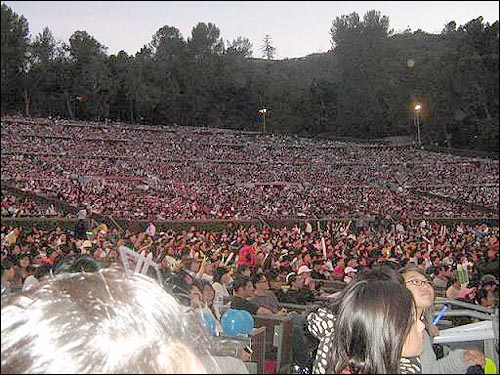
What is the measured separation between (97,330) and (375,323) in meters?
1.06

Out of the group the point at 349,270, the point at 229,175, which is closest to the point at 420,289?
the point at 349,270

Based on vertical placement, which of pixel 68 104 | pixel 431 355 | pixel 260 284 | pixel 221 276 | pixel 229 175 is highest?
pixel 68 104

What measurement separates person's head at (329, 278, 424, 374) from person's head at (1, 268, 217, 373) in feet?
3.09

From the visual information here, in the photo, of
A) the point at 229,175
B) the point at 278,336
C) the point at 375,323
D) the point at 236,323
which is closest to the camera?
the point at 375,323

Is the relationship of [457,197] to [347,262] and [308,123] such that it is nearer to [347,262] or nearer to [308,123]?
[347,262]

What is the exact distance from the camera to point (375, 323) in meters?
1.44

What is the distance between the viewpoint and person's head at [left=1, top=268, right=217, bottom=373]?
1.58 ft

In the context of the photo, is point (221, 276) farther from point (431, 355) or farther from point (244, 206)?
point (244, 206)

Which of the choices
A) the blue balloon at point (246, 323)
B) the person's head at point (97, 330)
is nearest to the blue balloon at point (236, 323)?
the blue balloon at point (246, 323)

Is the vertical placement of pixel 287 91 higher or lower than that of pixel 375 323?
higher

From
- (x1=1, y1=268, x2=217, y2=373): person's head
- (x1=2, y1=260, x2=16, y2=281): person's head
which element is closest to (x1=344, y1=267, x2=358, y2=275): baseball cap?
(x1=2, y1=260, x2=16, y2=281): person's head

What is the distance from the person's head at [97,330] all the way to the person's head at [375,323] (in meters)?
0.94

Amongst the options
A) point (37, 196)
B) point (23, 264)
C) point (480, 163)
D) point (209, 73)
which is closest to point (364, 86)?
point (209, 73)

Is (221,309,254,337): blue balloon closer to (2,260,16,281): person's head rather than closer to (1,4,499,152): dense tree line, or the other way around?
(2,260,16,281): person's head
